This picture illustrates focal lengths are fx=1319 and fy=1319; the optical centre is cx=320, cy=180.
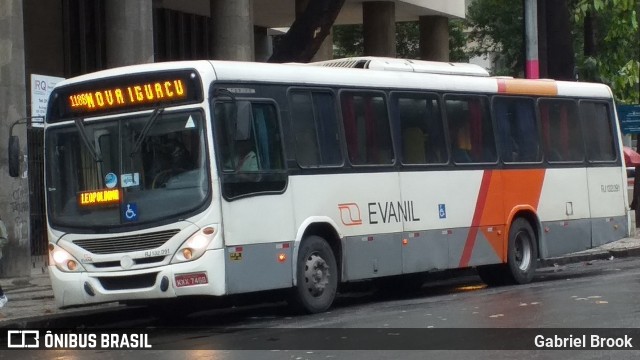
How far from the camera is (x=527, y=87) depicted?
20.4m

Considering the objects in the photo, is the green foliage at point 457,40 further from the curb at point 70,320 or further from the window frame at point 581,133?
the curb at point 70,320

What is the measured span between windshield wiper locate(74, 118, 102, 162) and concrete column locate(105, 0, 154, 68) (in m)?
8.83

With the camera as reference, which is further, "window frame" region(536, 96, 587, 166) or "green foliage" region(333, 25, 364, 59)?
"green foliage" region(333, 25, 364, 59)

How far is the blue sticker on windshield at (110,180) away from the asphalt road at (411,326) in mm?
1728

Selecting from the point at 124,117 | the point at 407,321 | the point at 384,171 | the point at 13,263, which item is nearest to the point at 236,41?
the point at 13,263

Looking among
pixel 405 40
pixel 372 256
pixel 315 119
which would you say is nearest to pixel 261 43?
pixel 405 40

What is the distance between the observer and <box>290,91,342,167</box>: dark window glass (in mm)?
16000

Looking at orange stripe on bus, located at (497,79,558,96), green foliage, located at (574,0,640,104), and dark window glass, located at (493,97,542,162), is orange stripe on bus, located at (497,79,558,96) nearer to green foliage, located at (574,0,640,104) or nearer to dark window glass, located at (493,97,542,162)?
dark window glass, located at (493,97,542,162)

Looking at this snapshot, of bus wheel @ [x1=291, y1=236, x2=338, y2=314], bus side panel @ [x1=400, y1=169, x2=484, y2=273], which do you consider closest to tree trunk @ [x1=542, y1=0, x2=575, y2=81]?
bus side panel @ [x1=400, y1=169, x2=484, y2=273]

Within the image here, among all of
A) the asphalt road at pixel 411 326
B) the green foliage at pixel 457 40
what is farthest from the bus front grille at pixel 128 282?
the green foliage at pixel 457 40

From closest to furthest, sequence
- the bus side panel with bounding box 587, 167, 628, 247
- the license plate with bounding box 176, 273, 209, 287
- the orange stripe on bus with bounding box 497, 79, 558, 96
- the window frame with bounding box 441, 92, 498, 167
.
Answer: the license plate with bounding box 176, 273, 209, 287
the window frame with bounding box 441, 92, 498, 167
the orange stripe on bus with bounding box 497, 79, 558, 96
the bus side panel with bounding box 587, 167, 628, 247

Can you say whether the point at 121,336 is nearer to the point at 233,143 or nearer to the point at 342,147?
the point at 233,143

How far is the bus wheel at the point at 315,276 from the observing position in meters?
15.6

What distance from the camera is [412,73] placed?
1828 cm
